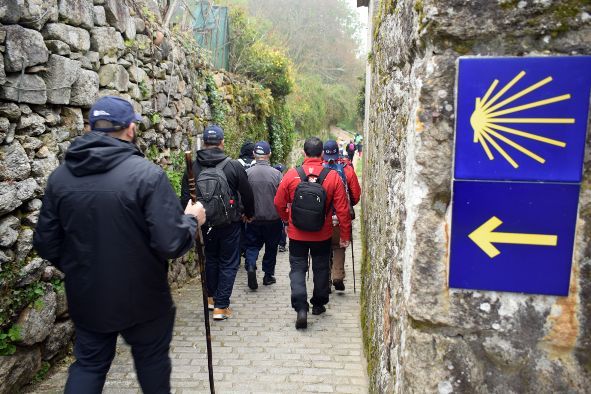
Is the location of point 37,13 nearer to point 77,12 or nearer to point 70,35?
point 70,35

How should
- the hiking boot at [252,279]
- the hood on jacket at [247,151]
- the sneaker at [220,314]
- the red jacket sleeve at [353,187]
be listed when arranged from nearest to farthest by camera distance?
the sneaker at [220,314], the red jacket sleeve at [353,187], the hiking boot at [252,279], the hood on jacket at [247,151]

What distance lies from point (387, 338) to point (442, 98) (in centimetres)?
131

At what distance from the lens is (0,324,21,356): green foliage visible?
3.27 m

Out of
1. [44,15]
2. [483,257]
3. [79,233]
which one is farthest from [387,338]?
[44,15]

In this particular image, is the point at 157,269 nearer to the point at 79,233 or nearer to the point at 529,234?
the point at 79,233

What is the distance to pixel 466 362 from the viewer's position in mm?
1673

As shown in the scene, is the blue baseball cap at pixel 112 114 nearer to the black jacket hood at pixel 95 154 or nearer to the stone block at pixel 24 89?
the black jacket hood at pixel 95 154

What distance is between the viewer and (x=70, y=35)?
13.4ft

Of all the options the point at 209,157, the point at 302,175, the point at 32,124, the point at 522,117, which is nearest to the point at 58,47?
the point at 32,124

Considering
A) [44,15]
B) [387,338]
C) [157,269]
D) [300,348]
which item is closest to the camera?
[387,338]

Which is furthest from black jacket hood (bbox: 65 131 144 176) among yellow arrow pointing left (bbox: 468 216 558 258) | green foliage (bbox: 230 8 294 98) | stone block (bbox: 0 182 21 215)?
green foliage (bbox: 230 8 294 98)

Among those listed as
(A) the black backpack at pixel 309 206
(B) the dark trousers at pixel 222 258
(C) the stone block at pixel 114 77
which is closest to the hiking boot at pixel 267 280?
(B) the dark trousers at pixel 222 258

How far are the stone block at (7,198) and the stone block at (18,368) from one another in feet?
3.33

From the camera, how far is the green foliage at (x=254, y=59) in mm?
11656
